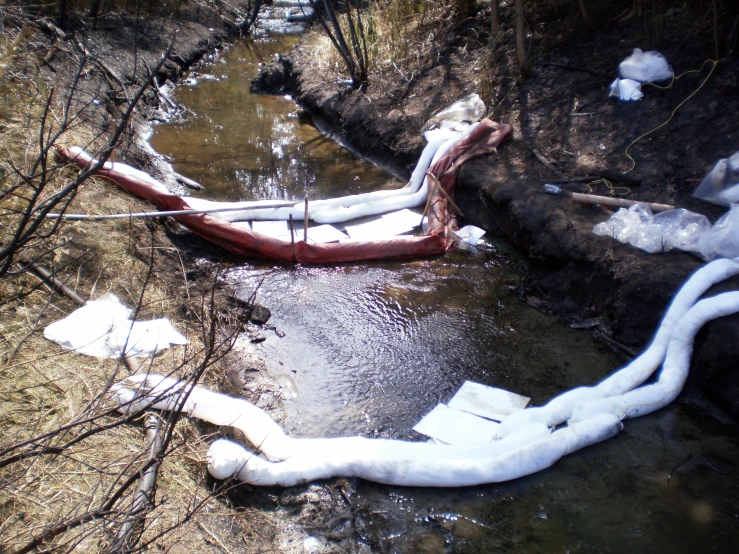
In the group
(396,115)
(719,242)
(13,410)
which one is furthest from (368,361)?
(396,115)

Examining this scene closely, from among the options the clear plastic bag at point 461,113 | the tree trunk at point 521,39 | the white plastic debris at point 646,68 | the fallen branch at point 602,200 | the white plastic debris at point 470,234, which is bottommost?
the white plastic debris at point 470,234

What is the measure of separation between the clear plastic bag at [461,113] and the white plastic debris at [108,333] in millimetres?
4728

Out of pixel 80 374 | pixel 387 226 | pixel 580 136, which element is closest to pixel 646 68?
pixel 580 136

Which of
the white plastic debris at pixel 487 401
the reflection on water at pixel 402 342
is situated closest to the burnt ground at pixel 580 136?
the reflection on water at pixel 402 342

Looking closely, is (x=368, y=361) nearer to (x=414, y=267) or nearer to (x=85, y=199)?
(x=414, y=267)

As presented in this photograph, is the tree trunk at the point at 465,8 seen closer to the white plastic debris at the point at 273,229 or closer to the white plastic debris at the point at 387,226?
the white plastic debris at the point at 387,226

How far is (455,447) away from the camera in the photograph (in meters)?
3.51

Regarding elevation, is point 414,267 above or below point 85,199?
below

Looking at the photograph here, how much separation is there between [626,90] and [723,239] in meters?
3.10

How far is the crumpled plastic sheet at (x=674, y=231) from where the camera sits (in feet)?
14.7

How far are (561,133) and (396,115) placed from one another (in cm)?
251

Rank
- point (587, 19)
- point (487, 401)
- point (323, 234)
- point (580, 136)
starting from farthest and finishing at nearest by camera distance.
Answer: point (587, 19) → point (580, 136) → point (323, 234) → point (487, 401)

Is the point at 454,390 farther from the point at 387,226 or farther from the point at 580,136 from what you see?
the point at 580,136

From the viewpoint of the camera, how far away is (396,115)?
8.34 m
